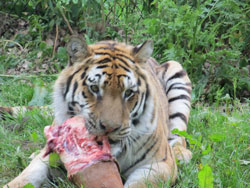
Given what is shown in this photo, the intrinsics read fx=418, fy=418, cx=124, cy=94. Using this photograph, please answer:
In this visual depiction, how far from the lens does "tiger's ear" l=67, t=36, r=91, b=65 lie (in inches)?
136

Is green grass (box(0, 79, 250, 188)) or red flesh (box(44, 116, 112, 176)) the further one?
green grass (box(0, 79, 250, 188))

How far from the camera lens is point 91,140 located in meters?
3.18

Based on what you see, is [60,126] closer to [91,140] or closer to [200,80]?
[91,140]

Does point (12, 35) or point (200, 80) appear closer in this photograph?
point (200, 80)

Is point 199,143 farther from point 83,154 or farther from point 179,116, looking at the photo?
point 83,154

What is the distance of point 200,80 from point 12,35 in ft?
13.6

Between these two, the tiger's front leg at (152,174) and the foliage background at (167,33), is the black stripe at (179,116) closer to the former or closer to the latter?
the foliage background at (167,33)

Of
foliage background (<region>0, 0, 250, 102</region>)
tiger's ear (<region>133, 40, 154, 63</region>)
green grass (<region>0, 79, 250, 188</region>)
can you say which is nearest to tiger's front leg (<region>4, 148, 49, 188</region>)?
green grass (<region>0, 79, 250, 188</region>)

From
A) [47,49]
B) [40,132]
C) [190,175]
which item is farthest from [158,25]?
[190,175]

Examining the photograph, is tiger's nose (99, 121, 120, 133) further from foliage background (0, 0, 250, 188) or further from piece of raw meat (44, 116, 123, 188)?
foliage background (0, 0, 250, 188)

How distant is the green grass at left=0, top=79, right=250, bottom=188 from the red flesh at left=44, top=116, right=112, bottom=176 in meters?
0.32

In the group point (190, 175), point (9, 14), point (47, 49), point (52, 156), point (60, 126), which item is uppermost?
point (9, 14)

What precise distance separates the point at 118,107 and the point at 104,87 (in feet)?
0.67

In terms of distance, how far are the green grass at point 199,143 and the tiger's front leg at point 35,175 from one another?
0.38 feet
